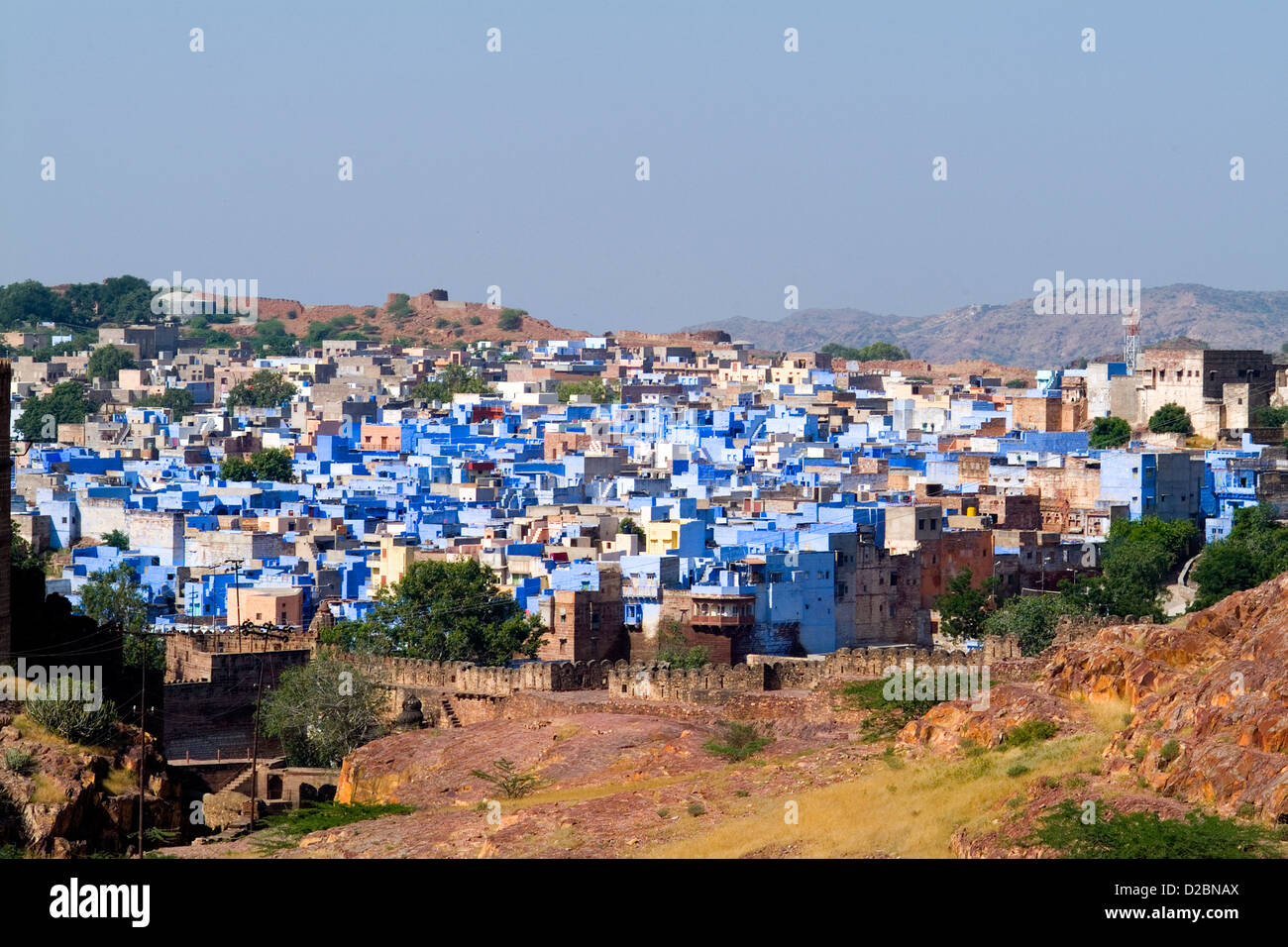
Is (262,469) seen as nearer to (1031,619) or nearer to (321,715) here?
(1031,619)

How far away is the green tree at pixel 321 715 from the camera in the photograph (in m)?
29.1

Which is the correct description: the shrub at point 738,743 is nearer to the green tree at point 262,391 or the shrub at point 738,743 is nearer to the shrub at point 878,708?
the shrub at point 878,708

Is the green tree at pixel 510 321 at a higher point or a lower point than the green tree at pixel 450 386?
higher

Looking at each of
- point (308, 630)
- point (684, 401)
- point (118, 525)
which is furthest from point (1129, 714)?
point (684, 401)

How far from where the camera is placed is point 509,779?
2314cm

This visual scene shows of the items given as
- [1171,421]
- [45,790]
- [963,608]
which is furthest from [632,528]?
[45,790]

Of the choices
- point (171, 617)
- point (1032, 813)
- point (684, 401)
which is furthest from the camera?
point (684, 401)

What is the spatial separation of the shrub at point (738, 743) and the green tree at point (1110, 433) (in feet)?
122

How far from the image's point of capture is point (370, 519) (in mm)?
51406

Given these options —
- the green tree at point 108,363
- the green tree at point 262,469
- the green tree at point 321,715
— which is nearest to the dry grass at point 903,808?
the green tree at point 321,715

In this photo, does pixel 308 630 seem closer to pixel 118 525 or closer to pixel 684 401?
pixel 118 525

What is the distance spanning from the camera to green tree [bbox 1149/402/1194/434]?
61281mm

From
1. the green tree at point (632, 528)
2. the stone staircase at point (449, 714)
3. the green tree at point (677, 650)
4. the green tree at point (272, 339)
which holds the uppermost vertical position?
the green tree at point (272, 339)

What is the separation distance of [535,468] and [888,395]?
32772mm
